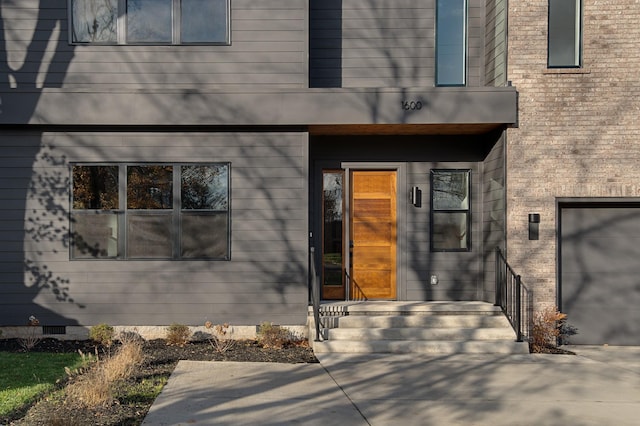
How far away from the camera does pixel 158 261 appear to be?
931 centimetres

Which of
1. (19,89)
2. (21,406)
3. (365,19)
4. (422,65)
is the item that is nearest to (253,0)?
(365,19)

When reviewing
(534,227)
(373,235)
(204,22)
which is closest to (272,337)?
(373,235)

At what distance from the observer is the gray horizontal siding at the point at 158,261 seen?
364 inches

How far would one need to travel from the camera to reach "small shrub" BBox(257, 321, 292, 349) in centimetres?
874

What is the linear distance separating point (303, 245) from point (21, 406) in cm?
474

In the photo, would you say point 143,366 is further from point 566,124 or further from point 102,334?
point 566,124

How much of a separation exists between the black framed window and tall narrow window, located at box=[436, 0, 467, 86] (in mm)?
1709

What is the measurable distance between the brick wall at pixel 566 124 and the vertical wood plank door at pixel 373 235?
215cm

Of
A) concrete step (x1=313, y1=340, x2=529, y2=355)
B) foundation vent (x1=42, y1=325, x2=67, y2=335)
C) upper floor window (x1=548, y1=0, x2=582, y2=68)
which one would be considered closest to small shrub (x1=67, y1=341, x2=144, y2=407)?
foundation vent (x1=42, y1=325, x2=67, y2=335)

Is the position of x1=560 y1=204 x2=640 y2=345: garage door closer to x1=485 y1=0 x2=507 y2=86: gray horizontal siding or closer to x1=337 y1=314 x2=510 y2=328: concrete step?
x1=337 y1=314 x2=510 y2=328: concrete step

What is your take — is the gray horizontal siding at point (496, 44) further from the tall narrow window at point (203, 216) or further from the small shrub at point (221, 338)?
the small shrub at point (221, 338)

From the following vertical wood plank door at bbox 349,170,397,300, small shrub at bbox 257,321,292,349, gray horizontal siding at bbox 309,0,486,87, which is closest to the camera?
small shrub at bbox 257,321,292,349

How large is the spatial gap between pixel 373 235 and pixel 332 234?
752 millimetres

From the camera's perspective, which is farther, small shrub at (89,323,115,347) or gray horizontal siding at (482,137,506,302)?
gray horizontal siding at (482,137,506,302)
